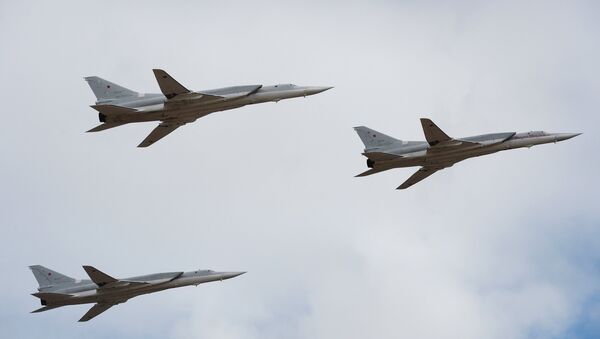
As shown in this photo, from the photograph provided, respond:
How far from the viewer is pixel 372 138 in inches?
3829

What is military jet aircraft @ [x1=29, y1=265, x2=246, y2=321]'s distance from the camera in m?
93.3

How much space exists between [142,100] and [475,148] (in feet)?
96.9

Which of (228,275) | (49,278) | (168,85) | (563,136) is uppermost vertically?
(168,85)

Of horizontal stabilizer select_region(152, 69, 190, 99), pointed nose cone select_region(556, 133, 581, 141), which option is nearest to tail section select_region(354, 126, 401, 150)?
pointed nose cone select_region(556, 133, 581, 141)

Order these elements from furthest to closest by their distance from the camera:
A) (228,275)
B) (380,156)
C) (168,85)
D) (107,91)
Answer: (228,275), (380,156), (107,91), (168,85)

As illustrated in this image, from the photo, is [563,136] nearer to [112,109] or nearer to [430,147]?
[430,147]

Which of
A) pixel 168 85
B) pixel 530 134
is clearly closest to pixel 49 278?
pixel 168 85

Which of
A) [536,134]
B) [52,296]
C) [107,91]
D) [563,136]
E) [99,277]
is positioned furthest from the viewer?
[563,136]

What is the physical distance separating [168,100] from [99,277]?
1648 centimetres

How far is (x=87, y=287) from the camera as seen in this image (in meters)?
94.9

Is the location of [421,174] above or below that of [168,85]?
below

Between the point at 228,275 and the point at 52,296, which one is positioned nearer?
the point at 52,296

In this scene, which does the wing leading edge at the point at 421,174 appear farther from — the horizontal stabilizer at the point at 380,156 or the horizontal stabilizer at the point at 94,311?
the horizontal stabilizer at the point at 94,311

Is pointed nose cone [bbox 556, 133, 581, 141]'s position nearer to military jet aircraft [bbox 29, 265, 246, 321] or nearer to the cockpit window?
the cockpit window
